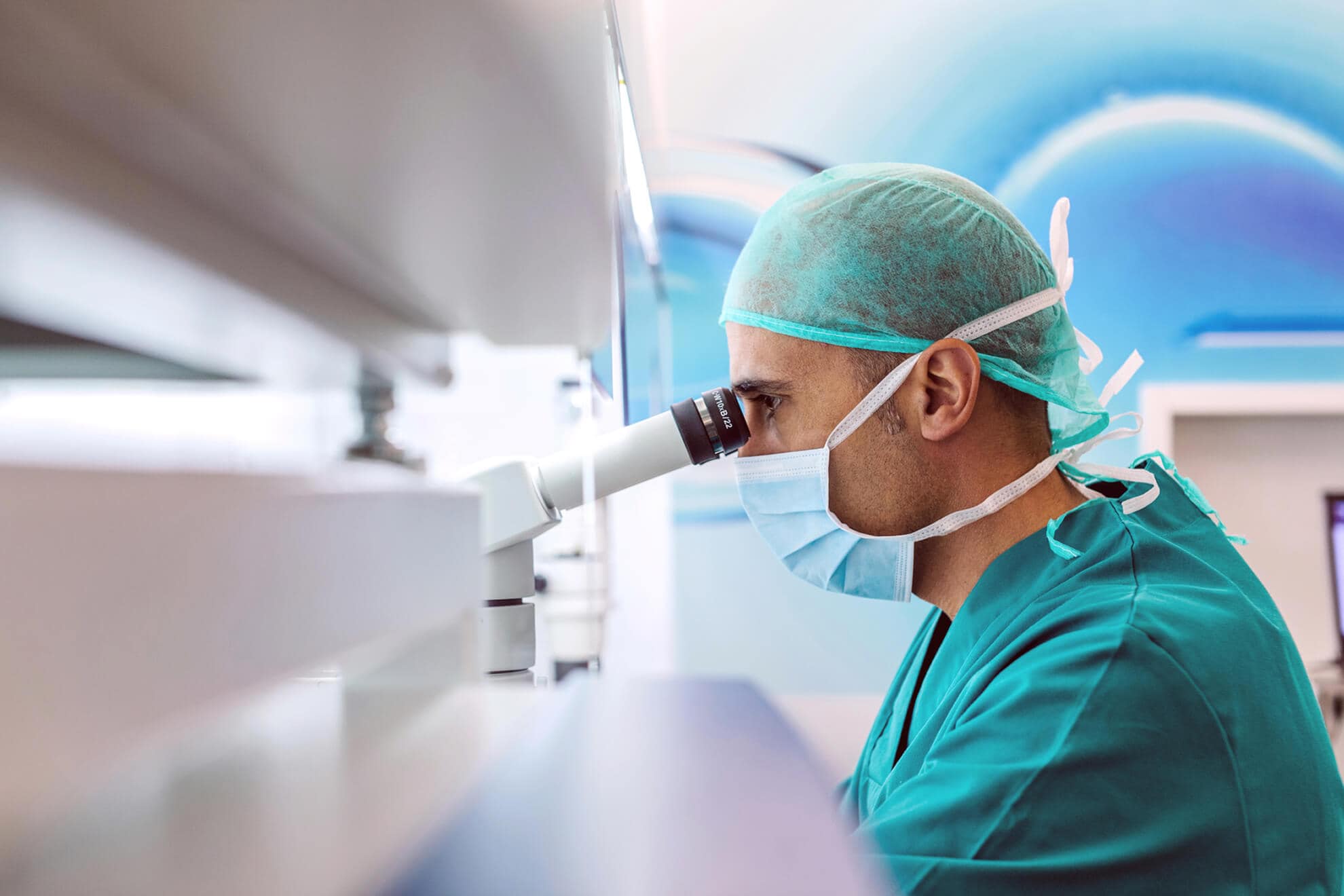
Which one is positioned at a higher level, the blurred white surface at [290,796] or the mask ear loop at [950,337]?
the mask ear loop at [950,337]

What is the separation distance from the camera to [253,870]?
165mm

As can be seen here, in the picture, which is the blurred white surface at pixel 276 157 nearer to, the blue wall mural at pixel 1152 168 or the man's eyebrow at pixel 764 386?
the man's eyebrow at pixel 764 386

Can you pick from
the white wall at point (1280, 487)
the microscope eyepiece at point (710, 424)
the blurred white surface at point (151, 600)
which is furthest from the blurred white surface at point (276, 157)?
the white wall at point (1280, 487)

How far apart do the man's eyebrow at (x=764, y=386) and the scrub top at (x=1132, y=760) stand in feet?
1.28

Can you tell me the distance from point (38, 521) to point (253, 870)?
0.36 ft

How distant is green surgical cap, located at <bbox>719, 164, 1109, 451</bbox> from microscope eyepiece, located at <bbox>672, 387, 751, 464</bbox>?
0.82 ft

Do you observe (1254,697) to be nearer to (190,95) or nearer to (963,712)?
(963,712)

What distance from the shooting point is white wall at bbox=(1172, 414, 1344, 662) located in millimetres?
2686

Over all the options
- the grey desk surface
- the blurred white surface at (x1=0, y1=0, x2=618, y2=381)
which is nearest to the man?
the grey desk surface

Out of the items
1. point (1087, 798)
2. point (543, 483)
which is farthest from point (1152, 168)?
point (543, 483)

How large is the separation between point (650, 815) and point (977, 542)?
99cm

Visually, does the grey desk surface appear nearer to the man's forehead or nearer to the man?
the man

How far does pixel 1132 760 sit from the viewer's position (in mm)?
763

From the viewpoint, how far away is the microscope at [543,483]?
545mm
